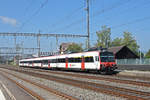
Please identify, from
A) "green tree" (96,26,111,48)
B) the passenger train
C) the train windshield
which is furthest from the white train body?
"green tree" (96,26,111,48)

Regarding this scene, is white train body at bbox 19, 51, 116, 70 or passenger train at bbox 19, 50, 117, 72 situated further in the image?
white train body at bbox 19, 51, 116, 70

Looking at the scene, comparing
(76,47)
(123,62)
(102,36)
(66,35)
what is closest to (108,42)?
(102,36)

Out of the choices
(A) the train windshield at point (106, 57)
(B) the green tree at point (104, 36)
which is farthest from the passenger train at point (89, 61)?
(B) the green tree at point (104, 36)

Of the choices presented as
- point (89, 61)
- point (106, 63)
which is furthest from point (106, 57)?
point (89, 61)

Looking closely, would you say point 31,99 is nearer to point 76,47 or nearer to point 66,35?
point 66,35

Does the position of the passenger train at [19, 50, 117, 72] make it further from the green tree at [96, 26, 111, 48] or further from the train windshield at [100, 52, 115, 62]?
the green tree at [96, 26, 111, 48]

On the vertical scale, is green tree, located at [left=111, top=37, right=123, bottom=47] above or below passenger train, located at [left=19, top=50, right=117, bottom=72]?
above

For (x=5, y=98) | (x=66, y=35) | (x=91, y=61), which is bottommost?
(x=5, y=98)

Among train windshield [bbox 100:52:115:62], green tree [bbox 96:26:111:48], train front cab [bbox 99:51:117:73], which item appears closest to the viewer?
train front cab [bbox 99:51:117:73]

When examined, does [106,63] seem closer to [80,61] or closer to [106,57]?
[106,57]

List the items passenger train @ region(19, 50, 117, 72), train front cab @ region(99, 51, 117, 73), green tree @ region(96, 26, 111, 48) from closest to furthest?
1. train front cab @ region(99, 51, 117, 73)
2. passenger train @ region(19, 50, 117, 72)
3. green tree @ region(96, 26, 111, 48)

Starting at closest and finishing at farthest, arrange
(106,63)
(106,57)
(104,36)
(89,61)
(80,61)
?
(106,63), (106,57), (89,61), (80,61), (104,36)

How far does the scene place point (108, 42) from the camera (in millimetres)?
82812

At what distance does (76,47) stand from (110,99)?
271 ft
